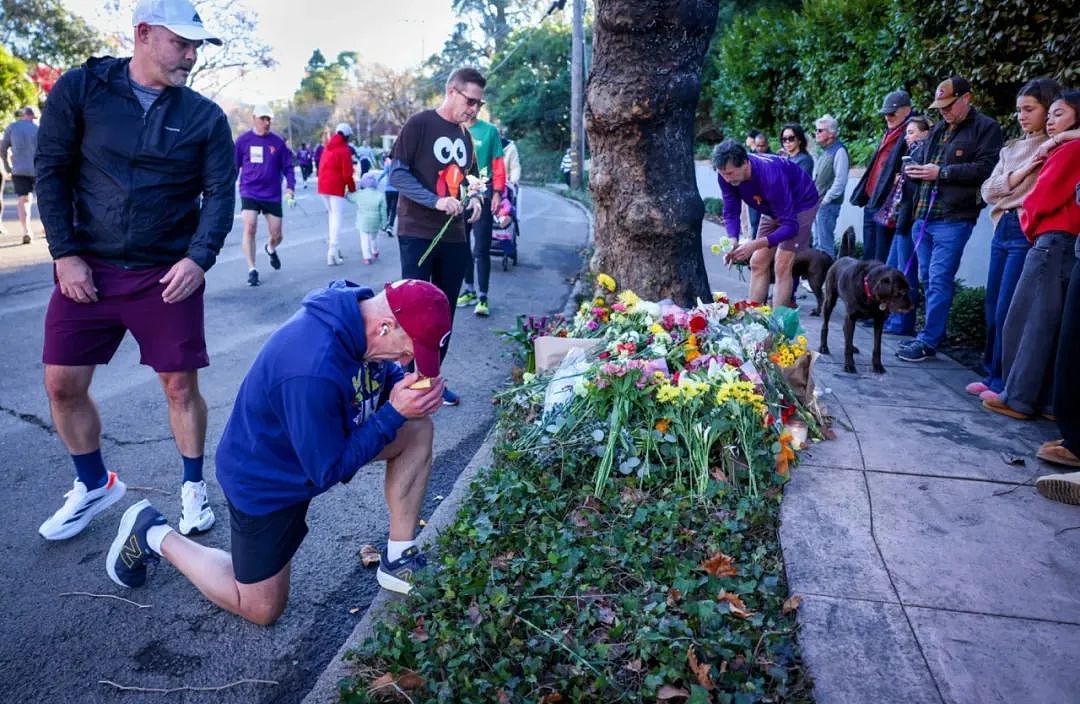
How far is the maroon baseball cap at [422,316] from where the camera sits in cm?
241

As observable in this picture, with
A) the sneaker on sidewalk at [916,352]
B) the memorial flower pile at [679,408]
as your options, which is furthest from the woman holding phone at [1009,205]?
the memorial flower pile at [679,408]

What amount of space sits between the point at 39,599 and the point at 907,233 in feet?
22.8

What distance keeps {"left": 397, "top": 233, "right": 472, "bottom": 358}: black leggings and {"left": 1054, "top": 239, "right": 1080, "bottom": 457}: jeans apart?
356cm

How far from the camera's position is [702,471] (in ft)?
11.6

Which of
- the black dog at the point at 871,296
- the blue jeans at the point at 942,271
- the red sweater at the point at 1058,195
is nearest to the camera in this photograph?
the red sweater at the point at 1058,195

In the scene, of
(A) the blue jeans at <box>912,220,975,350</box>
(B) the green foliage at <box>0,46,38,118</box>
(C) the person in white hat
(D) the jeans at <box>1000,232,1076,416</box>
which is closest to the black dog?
(A) the blue jeans at <box>912,220,975,350</box>

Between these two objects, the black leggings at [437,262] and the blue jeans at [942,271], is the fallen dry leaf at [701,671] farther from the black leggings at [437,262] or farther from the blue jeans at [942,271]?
the blue jeans at [942,271]

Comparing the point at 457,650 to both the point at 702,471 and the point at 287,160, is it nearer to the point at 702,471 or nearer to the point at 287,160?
the point at 702,471

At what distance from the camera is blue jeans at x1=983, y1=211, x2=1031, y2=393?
5108mm

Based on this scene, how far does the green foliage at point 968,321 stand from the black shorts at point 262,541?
6.05 metres

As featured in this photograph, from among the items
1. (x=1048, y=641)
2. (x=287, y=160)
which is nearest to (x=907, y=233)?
(x=1048, y=641)

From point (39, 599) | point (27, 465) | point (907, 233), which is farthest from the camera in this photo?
point (907, 233)

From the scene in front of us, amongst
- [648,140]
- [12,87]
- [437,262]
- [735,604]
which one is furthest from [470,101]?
[12,87]

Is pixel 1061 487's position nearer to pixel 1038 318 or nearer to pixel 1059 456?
pixel 1059 456
